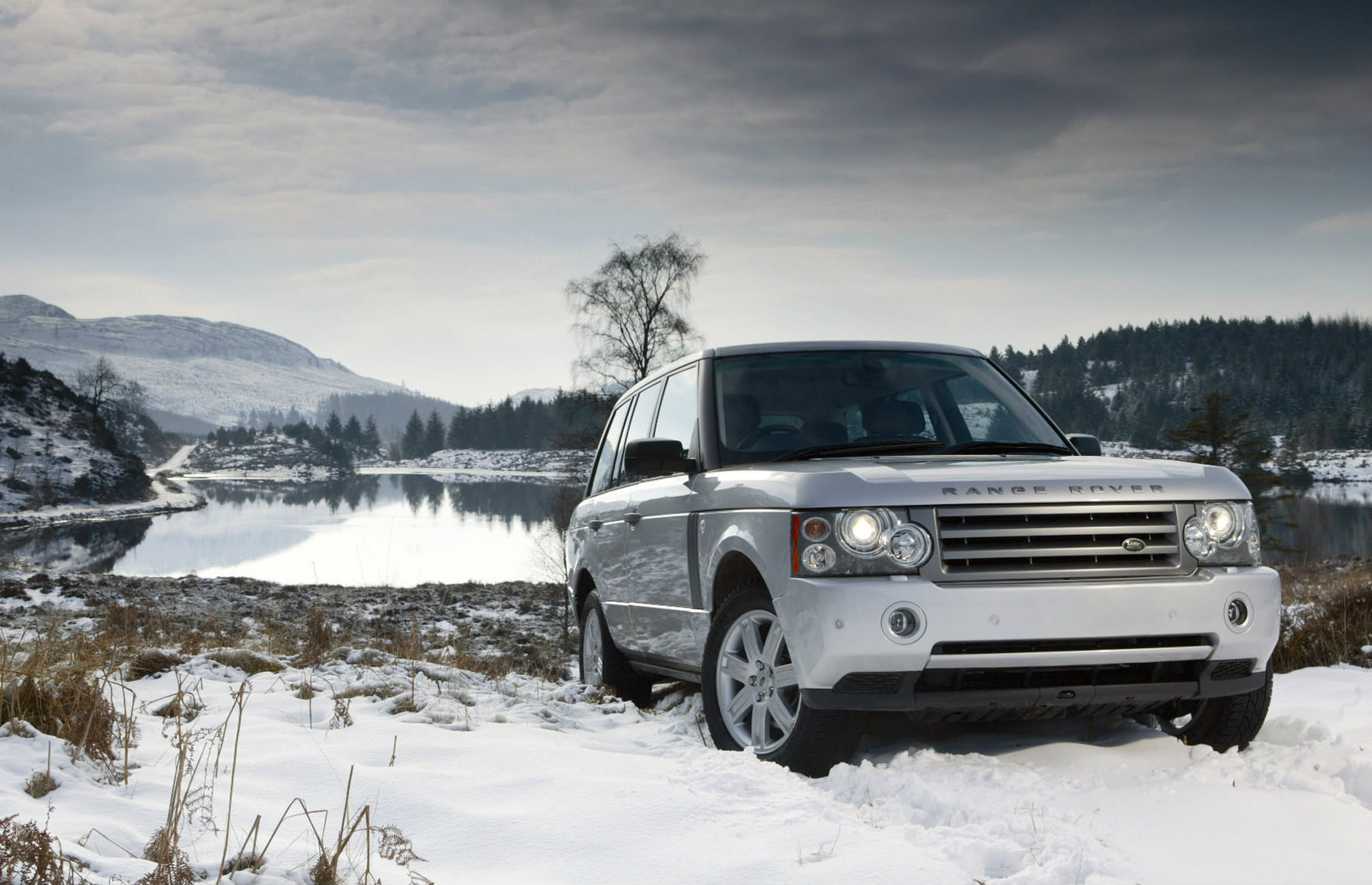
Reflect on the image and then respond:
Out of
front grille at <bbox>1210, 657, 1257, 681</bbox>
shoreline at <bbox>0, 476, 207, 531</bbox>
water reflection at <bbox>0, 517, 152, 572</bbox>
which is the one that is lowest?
water reflection at <bbox>0, 517, 152, 572</bbox>

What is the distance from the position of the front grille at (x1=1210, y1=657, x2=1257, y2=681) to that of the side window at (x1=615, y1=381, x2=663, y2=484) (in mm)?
3312

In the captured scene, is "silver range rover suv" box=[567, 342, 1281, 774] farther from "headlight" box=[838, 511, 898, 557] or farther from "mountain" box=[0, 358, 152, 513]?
"mountain" box=[0, 358, 152, 513]

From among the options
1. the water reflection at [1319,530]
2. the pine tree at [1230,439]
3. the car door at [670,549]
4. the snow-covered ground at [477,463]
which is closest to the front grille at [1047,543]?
the car door at [670,549]

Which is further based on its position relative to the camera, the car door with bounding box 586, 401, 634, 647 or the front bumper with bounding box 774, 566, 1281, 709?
the car door with bounding box 586, 401, 634, 647

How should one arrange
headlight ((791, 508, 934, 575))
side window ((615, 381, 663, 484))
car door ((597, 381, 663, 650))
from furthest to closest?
side window ((615, 381, 663, 484))
car door ((597, 381, 663, 650))
headlight ((791, 508, 934, 575))

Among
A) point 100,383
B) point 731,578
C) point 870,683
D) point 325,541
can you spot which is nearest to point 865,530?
point 870,683

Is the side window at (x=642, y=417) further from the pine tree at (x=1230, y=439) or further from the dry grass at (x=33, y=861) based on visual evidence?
the pine tree at (x=1230, y=439)

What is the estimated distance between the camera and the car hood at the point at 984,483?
12.7 ft

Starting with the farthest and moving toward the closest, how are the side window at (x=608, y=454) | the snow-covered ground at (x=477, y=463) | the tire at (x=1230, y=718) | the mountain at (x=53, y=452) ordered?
the snow-covered ground at (x=477, y=463) → the mountain at (x=53, y=452) → the side window at (x=608, y=454) → the tire at (x=1230, y=718)

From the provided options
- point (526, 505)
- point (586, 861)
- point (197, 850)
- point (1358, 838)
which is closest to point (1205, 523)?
point (1358, 838)

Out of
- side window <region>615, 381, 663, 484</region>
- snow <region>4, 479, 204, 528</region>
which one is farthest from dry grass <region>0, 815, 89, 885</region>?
snow <region>4, 479, 204, 528</region>

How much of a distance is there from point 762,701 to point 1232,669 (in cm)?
180

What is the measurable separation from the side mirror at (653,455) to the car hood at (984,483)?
2.04 ft

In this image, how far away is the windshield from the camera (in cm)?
507
